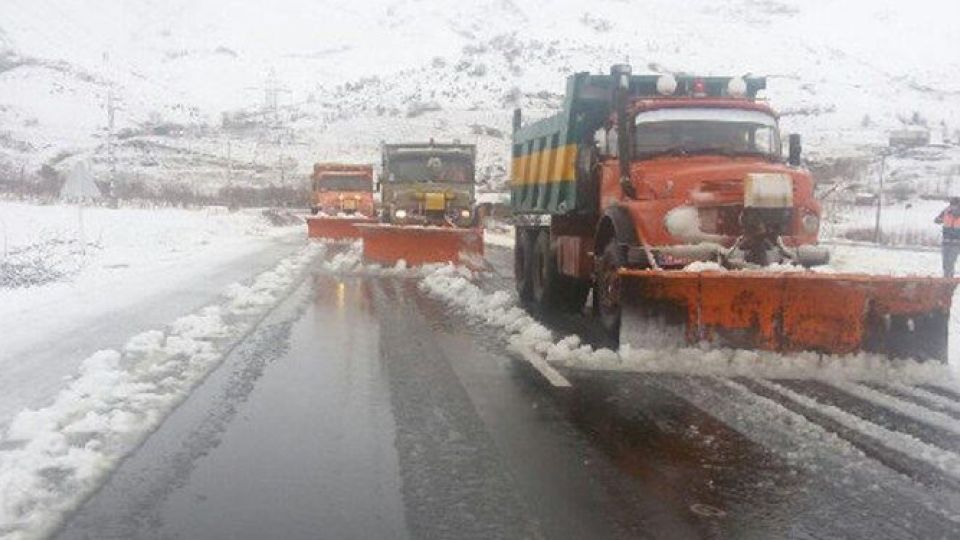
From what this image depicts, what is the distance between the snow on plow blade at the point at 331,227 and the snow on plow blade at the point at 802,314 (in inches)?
769

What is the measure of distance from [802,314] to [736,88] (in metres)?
3.28

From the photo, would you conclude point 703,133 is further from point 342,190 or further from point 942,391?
point 342,190

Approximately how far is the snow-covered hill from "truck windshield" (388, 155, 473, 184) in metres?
40.7

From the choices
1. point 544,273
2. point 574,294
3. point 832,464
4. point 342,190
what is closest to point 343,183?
point 342,190

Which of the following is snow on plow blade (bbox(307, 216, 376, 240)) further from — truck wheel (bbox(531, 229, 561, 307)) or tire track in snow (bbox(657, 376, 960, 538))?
tire track in snow (bbox(657, 376, 960, 538))

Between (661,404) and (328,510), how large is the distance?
285cm

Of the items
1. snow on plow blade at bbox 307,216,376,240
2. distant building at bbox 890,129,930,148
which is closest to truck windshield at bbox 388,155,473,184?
snow on plow blade at bbox 307,216,376,240

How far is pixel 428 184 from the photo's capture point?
2120 cm

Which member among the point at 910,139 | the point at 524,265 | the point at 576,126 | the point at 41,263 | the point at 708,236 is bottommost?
the point at 41,263

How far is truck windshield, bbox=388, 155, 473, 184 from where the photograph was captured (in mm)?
21281

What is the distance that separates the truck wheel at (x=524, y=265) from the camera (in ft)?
41.8

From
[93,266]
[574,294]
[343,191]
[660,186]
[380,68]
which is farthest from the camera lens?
[380,68]

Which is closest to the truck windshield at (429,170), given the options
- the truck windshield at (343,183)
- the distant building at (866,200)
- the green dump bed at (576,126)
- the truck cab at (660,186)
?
the green dump bed at (576,126)

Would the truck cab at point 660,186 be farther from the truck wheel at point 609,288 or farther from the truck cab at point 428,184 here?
the truck cab at point 428,184
